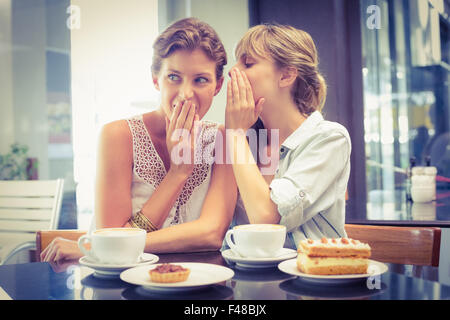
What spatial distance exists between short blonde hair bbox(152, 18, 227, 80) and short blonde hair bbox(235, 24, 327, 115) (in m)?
0.06

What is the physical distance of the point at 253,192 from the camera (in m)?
1.04

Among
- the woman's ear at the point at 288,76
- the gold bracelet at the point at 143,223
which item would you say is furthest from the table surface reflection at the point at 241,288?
the woman's ear at the point at 288,76

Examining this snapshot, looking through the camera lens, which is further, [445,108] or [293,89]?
[445,108]

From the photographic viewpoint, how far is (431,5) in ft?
8.21

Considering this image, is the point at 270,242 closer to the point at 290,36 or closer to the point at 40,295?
the point at 40,295

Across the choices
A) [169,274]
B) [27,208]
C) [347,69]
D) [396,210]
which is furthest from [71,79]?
[169,274]

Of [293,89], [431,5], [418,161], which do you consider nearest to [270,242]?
[293,89]

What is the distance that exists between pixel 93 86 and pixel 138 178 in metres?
1.59

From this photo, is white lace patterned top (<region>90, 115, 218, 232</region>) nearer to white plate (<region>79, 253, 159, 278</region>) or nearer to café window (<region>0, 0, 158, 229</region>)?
white plate (<region>79, 253, 159, 278</region>)

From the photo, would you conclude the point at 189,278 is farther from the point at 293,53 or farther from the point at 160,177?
the point at 293,53

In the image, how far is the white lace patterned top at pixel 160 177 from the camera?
123cm

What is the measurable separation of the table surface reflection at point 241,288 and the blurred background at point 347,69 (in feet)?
4.86

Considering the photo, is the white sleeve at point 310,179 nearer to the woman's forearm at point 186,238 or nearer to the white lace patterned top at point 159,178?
the woman's forearm at point 186,238

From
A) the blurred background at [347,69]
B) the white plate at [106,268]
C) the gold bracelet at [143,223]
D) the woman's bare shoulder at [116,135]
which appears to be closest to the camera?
the white plate at [106,268]
